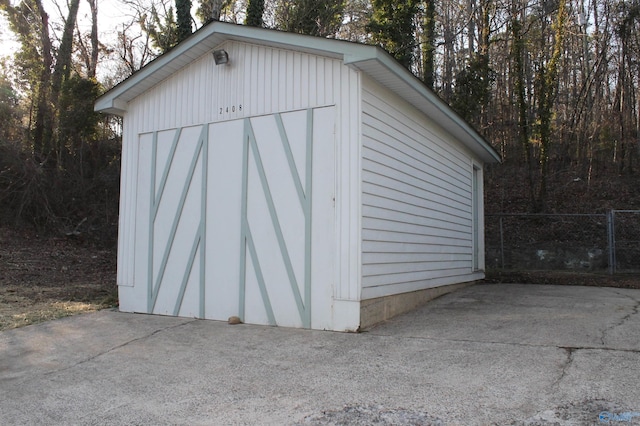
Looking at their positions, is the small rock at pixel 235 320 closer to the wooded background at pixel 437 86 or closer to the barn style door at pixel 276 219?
the barn style door at pixel 276 219

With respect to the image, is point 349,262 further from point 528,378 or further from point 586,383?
point 586,383

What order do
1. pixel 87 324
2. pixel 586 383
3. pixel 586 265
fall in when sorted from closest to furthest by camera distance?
pixel 586 383 < pixel 87 324 < pixel 586 265

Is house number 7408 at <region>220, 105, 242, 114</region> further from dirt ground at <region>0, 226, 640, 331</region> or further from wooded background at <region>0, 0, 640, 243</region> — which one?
wooded background at <region>0, 0, 640, 243</region>

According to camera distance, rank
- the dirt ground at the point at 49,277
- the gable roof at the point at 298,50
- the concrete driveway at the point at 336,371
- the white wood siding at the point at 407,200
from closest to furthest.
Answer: the concrete driveway at the point at 336,371 < the gable roof at the point at 298,50 < the white wood siding at the point at 407,200 < the dirt ground at the point at 49,277

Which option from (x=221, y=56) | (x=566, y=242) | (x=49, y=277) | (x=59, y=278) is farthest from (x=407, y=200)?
(x=566, y=242)

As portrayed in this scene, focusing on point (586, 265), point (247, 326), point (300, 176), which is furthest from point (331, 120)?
point (586, 265)

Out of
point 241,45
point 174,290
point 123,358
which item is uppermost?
point 241,45

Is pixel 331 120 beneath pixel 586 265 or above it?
above

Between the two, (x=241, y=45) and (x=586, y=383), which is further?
(x=241, y=45)

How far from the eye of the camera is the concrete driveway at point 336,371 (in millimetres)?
3027

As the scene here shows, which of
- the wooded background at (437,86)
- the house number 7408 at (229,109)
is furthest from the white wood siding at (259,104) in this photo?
the wooded background at (437,86)

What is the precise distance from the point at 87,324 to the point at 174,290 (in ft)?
3.56

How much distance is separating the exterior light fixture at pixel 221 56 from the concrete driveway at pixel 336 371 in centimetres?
325

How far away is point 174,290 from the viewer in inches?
253
